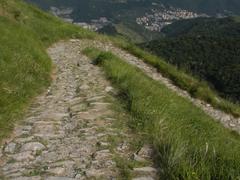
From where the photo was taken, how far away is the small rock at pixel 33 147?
29.3 ft

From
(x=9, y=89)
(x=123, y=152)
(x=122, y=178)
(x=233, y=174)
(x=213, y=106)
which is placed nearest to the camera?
(x=233, y=174)

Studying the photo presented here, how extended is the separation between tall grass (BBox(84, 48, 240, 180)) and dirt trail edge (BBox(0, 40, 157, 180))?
35cm

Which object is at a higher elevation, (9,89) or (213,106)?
(9,89)

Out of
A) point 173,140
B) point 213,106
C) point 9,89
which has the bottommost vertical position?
point 213,106

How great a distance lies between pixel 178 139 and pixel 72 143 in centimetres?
213

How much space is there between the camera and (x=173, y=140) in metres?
8.17

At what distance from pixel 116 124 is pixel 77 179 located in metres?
3.13

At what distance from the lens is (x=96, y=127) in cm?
1022

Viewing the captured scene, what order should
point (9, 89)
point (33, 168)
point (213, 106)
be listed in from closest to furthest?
point (33, 168) < point (9, 89) < point (213, 106)

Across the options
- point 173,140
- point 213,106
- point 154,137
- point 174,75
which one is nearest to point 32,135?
point 154,137

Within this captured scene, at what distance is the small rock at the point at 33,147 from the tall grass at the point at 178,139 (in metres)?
1.99

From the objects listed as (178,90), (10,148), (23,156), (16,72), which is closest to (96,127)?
(10,148)

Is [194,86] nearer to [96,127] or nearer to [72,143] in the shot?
[96,127]

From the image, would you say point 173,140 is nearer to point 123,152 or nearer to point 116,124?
point 123,152
